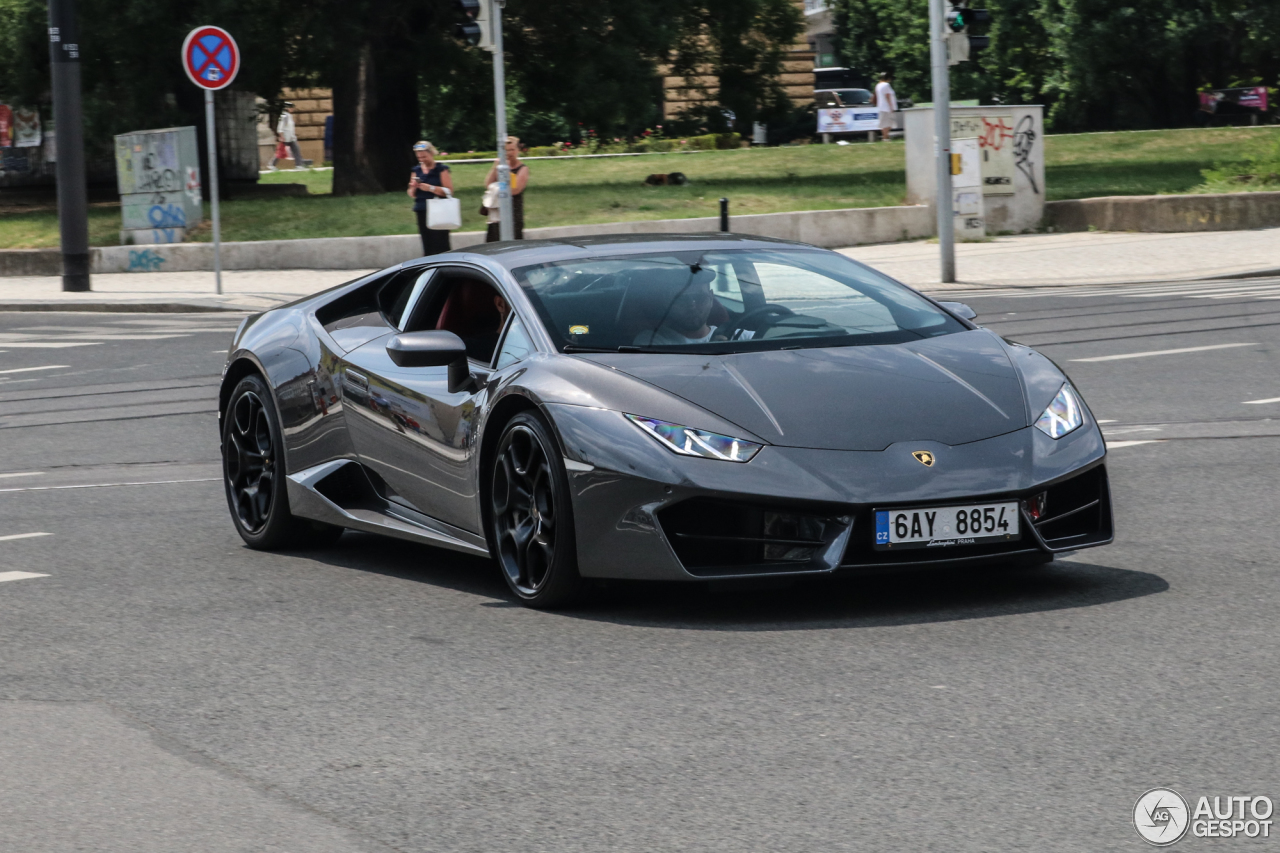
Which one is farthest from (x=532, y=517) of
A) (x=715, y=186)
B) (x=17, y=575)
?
(x=715, y=186)

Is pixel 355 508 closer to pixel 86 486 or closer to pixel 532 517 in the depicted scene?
pixel 532 517

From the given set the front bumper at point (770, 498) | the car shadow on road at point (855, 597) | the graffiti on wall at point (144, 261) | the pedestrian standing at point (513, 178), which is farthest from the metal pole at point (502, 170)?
the front bumper at point (770, 498)

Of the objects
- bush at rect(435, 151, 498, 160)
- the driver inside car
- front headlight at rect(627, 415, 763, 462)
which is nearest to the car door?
the driver inside car

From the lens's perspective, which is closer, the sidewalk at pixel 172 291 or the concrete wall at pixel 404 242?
the sidewalk at pixel 172 291

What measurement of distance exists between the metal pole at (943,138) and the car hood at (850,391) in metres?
14.9

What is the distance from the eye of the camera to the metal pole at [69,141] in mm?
24016

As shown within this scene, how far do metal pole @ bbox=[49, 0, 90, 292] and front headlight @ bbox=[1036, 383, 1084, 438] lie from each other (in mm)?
19574

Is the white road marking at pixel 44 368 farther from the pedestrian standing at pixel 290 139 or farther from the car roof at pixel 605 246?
the pedestrian standing at pixel 290 139

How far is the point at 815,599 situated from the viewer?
6410mm

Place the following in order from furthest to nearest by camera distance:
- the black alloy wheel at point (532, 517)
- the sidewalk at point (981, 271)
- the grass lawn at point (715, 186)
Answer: the grass lawn at point (715, 186), the sidewalk at point (981, 271), the black alloy wheel at point (532, 517)

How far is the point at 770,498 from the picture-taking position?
5844 mm

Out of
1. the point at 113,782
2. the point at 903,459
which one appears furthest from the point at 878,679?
the point at 113,782

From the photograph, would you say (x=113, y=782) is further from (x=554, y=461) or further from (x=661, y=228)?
(x=661, y=228)

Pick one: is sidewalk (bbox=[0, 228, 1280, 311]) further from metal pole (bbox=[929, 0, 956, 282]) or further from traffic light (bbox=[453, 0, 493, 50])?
traffic light (bbox=[453, 0, 493, 50])
